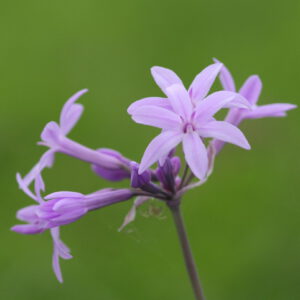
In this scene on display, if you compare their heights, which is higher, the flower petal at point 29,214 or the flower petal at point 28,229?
the flower petal at point 29,214

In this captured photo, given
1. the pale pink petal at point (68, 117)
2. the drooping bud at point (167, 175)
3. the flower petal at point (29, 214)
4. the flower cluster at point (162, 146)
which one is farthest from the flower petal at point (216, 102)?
the flower petal at point (29, 214)

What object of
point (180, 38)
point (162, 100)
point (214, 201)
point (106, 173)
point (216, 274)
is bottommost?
point (216, 274)

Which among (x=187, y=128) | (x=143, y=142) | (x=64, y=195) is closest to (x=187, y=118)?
(x=187, y=128)

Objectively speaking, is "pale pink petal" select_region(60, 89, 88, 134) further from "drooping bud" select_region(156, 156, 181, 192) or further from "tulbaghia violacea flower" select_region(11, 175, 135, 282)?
"drooping bud" select_region(156, 156, 181, 192)

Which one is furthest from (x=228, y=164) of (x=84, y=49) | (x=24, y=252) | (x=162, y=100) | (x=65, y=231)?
(x=162, y=100)

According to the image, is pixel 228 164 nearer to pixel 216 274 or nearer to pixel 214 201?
pixel 214 201

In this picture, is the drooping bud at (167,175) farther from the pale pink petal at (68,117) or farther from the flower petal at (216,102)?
the pale pink petal at (68,117)
